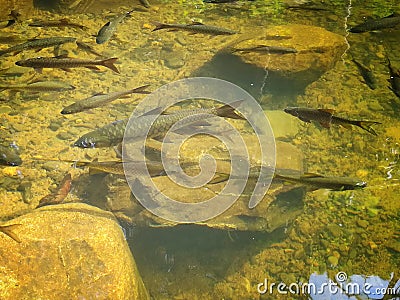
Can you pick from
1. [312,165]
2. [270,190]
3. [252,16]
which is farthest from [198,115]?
[252,16]

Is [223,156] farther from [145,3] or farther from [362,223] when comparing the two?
[145,3]

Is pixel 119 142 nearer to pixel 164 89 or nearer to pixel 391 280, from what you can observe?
pixel 164 89

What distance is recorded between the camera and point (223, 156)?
443 cm

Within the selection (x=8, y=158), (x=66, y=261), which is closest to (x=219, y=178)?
(x=66, y=261)

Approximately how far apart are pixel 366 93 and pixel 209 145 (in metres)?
2.69

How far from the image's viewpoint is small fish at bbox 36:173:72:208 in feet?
13.8

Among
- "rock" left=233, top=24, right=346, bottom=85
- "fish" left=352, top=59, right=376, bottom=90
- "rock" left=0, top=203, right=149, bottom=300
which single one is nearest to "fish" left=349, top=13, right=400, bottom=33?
"rock" left=233, top=24, right=346, bottom=85

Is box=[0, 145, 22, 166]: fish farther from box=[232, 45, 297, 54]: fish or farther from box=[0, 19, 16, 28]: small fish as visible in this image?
box=[0, 19, 16, 28]: small fish

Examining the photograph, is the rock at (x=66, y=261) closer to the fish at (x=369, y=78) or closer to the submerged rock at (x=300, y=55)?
the submerged rock at (x=300, y=55)

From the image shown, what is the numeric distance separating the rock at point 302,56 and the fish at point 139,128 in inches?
71.5

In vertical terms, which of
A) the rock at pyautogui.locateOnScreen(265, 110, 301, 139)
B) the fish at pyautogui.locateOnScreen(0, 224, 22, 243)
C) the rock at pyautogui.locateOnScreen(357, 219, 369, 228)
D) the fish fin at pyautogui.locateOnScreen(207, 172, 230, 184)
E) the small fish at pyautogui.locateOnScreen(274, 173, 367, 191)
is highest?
Answer: the fish at pyautogui.locateOnScreen(0, 224, 22, 243)

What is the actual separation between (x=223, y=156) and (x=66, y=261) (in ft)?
6.94

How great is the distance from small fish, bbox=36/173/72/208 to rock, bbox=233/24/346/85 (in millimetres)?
3262

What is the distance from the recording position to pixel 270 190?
412cm
